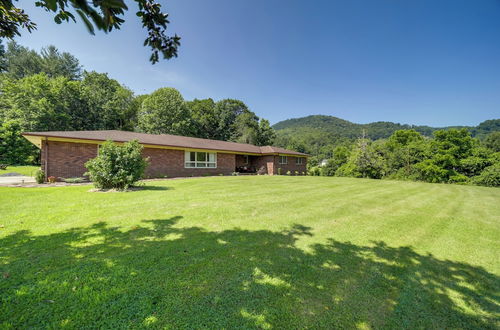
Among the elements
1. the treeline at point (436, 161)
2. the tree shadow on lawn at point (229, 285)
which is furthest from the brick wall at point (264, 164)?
the tree shadow on lawn at point (229, 285)

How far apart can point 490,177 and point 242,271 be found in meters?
25.9

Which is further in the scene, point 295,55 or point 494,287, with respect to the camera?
point 295,55

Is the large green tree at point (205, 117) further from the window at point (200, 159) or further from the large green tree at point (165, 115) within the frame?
the window at point (200, 159)

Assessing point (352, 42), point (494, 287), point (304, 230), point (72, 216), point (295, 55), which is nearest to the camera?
point (494, 287)

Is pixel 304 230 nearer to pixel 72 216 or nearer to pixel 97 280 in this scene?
pixel 97 280

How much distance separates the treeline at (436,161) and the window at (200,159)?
16.6m

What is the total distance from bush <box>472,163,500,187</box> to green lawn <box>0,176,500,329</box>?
62.8 ft

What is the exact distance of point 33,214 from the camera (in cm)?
475

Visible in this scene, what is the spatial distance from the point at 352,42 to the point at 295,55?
187 inches

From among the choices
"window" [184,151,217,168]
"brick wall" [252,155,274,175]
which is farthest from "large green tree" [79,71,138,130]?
"brick wall" [252,155,274,175]

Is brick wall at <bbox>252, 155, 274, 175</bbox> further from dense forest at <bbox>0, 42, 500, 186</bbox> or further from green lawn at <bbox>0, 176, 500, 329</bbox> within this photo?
green lawn at <bbox>0, 176, 500, 329</bbox>

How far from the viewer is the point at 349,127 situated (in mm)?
75750

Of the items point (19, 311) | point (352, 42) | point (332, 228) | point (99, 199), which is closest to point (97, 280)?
point (19, 311)

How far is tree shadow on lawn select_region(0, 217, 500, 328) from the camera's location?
71.8 inches
